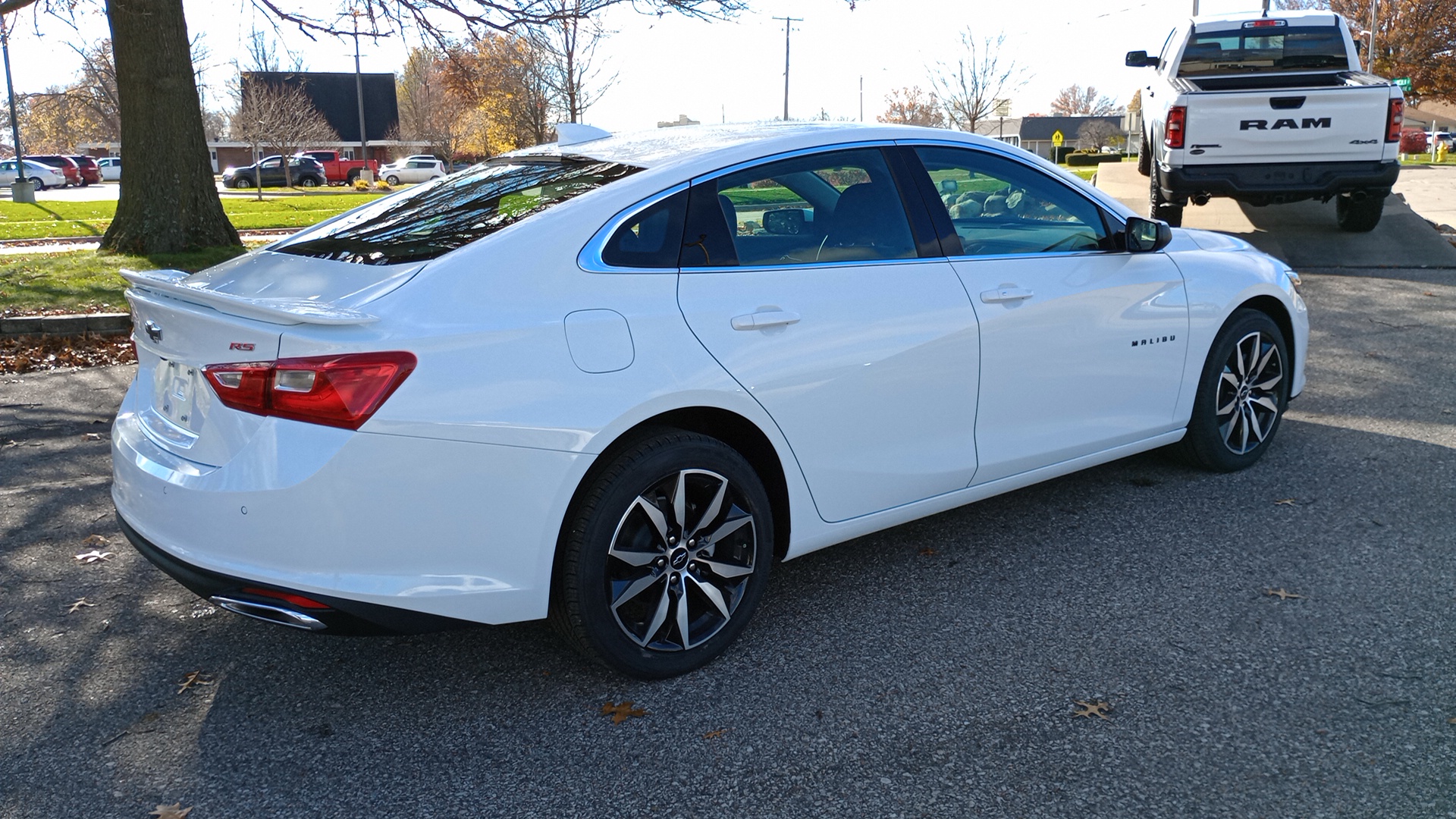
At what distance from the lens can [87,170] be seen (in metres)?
59.2

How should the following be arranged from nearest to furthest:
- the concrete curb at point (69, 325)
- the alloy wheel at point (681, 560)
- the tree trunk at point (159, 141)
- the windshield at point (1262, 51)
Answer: the alloy wheel at point (681, 560)
the concrete curb at point (69, 325)
the windshield at point (1262, 51)
the tree trunk at point (159, 141)

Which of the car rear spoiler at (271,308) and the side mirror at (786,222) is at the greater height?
the side mirror at (786,222)

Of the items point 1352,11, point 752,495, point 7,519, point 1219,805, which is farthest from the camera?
point 1352,11

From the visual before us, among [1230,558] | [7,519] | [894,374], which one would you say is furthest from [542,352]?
[7,519]

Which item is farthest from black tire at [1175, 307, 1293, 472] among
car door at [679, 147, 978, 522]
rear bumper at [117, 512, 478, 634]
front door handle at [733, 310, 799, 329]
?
rear bumper at [117, 512, 478, 634]

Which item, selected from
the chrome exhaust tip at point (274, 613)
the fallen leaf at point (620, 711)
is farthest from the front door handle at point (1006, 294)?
the chrome exhaust tip at point (274, 613)

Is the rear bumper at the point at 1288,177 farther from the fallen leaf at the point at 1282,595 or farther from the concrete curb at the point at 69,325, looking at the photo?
the concrete curb at the point at 69,325

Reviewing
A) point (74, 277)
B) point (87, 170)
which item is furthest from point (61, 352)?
point (87, 170)

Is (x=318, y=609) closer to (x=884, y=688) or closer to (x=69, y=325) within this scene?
(x=884, y=688)

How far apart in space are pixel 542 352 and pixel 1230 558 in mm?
2723

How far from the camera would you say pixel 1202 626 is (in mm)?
3543

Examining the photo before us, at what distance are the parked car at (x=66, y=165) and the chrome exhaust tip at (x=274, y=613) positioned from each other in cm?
6162

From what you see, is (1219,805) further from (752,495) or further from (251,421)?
(251,421)

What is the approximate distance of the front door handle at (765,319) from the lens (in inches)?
129
